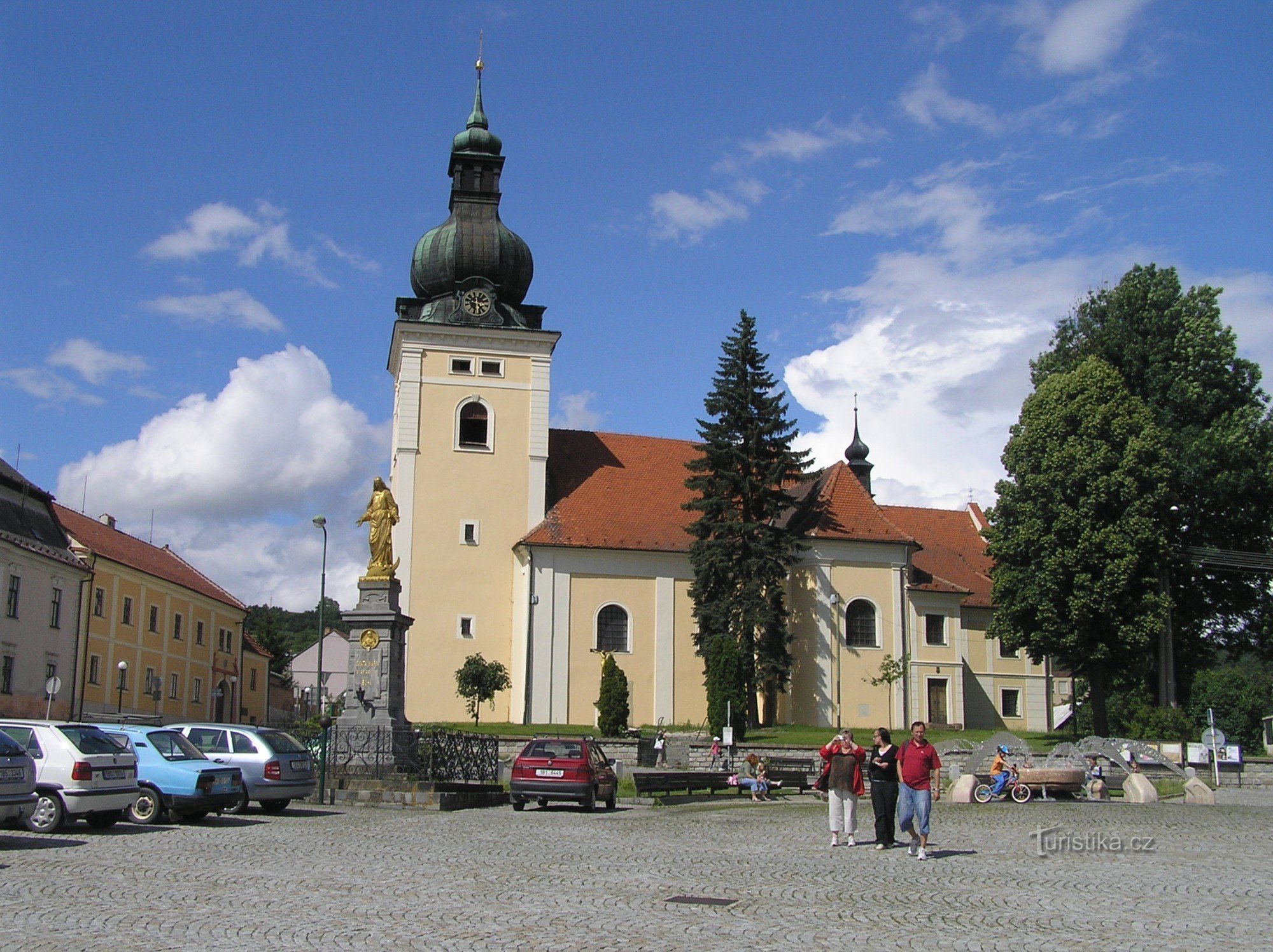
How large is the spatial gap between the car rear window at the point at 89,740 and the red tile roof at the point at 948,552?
3584 cm

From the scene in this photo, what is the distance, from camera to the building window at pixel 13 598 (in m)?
35.8

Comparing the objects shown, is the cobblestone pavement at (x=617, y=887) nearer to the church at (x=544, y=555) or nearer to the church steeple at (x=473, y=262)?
the church at (x=544, y=555)

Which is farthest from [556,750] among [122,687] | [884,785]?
[122,687]

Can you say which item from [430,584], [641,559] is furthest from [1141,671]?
[430,584]

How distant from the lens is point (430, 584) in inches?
1734

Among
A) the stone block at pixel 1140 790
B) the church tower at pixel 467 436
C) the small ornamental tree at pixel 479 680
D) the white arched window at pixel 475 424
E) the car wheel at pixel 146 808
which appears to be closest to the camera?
the car wheel at pixel 146 808

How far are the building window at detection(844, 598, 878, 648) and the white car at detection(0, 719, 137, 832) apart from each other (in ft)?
109

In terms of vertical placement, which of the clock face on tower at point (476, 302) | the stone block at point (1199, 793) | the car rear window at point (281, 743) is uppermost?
the clock face on tower at point (476, 302)

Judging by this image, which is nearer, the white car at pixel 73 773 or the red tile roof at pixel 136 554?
the white car at pixel 73 773

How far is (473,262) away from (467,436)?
6.52m

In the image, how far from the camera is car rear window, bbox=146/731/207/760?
17.5 metres

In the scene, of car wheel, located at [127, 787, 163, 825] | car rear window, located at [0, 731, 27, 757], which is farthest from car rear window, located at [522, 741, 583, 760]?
car rear window, located at [0, 731, 27, 757]

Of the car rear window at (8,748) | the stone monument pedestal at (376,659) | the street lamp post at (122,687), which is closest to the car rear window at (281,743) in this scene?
the stone monument pedestal at (376,659)

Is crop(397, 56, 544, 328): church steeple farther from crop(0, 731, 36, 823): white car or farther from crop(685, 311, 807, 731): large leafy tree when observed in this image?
crop(0, 731, 36, 823): white car
